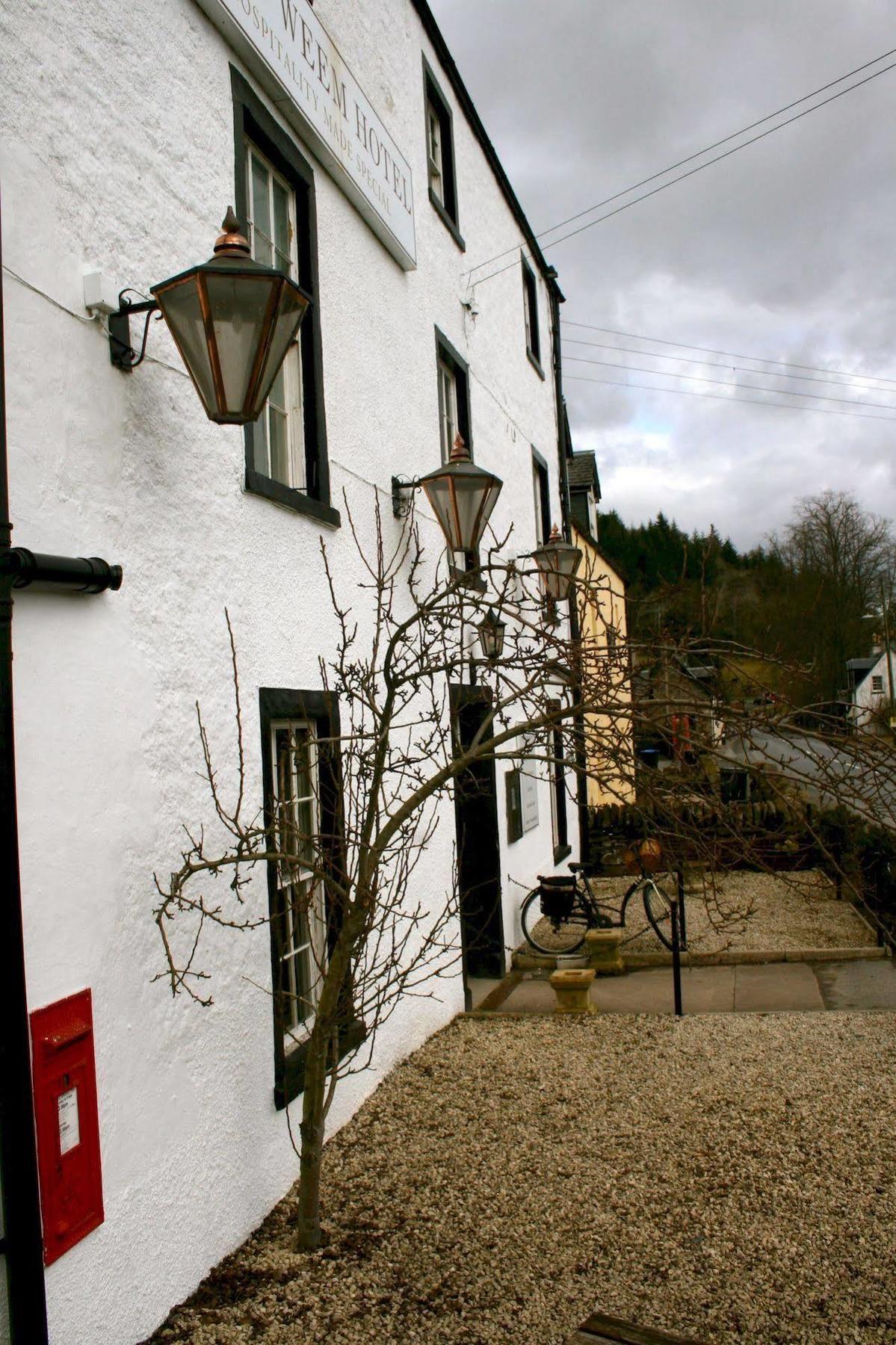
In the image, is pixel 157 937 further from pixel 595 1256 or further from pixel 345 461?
pixel 345 461

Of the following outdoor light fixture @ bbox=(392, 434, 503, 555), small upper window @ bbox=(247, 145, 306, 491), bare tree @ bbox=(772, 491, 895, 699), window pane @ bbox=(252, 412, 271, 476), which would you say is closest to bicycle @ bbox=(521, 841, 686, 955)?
outdoor light fixture @ bbox=(392, 434, 503, 555)

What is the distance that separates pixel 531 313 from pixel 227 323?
11.1 m

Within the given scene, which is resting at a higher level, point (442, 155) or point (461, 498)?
point (442, 155)

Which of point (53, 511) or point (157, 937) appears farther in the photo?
point (157, 937)

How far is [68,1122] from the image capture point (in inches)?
127

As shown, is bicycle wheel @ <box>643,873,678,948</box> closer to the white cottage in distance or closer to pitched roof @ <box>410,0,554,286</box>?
the white cottage in distance

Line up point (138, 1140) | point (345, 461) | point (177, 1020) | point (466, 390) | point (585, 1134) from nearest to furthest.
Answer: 1. point (138, 1140)
2. point (177, 1020)
3. point (585, 1134)
4. point (345, 461)
5. point (466, 390)

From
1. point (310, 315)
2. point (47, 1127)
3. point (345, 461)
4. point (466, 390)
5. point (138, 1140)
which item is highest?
point (466, 390)

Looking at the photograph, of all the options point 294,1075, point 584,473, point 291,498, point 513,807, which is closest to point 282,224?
point 291,498

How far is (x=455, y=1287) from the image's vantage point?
407 cm

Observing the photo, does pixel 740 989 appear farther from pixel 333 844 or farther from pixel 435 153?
pixel 435 153

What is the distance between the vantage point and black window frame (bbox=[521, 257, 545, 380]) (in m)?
13.8

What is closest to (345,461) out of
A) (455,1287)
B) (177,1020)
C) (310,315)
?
(310,315)

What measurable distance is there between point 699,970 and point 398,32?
8346mm
